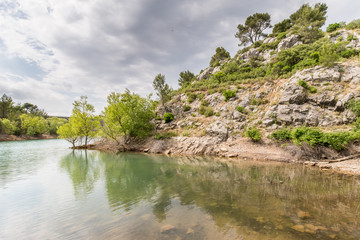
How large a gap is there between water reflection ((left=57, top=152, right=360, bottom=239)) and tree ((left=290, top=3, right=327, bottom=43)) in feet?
139

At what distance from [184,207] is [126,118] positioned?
2609cm

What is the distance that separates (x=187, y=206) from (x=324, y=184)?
10071 millimetres

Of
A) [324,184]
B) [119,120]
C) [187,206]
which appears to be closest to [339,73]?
[324,184]

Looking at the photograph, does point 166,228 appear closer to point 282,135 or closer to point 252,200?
point 252,200

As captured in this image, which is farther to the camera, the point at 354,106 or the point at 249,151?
the point at 249,151

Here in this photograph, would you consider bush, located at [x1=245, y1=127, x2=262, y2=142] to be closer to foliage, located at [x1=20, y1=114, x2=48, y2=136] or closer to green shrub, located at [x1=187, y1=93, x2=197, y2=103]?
green shrub, located at [x1=187, y1=93, x2=197, y2=103]

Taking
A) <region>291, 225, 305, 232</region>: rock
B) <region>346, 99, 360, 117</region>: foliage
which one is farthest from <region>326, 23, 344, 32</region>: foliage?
<region>291, 225, 305, 232</region>: rock

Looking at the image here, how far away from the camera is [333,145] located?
55.0ft

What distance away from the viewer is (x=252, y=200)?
848cm

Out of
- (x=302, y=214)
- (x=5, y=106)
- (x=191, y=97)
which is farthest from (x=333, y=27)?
(x=5, y=106)

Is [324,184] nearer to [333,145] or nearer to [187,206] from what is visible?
[333,145]

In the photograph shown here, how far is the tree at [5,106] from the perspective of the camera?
67875 mm

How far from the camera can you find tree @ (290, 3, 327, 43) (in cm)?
4006

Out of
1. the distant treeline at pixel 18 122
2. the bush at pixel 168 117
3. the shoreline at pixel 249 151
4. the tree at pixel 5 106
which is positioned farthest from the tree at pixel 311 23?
the tree at pixel 5 106
